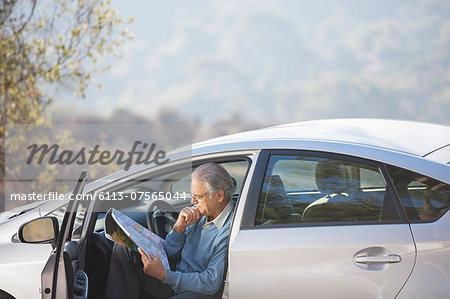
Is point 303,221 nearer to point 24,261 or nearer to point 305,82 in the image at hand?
point 24,261

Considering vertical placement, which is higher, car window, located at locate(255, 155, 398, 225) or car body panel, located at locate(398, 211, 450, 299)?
car window, located at locate(255, 155, 398, 225)

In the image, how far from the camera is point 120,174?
2768 millimetres

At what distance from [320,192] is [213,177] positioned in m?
0.56

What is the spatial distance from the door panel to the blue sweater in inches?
9.1

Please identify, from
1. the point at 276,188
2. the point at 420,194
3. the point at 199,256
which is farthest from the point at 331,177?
the point at 199,256

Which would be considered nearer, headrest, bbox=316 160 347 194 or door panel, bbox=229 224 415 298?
door panel, bbox=229 224 415 298

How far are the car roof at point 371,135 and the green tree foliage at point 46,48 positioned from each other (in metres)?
5.52

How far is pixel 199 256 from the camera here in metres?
2.87

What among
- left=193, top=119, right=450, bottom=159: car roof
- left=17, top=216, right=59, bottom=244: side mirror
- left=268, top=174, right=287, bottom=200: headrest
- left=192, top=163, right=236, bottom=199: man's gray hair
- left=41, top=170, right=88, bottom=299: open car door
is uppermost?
left=193, top=119, right=450, bottom=159: car roof

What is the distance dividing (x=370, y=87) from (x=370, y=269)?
63295 millimetres

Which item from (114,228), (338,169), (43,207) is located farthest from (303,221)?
(43,207)

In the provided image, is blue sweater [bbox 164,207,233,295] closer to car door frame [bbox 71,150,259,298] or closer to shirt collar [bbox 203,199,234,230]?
shirt collar [bbox 203,199,234,230]

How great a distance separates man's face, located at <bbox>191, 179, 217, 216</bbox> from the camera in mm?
2832

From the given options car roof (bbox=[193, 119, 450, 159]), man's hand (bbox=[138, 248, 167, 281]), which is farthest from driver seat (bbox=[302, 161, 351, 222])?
man's hand (bbox=[138, 248, 167, 281])
